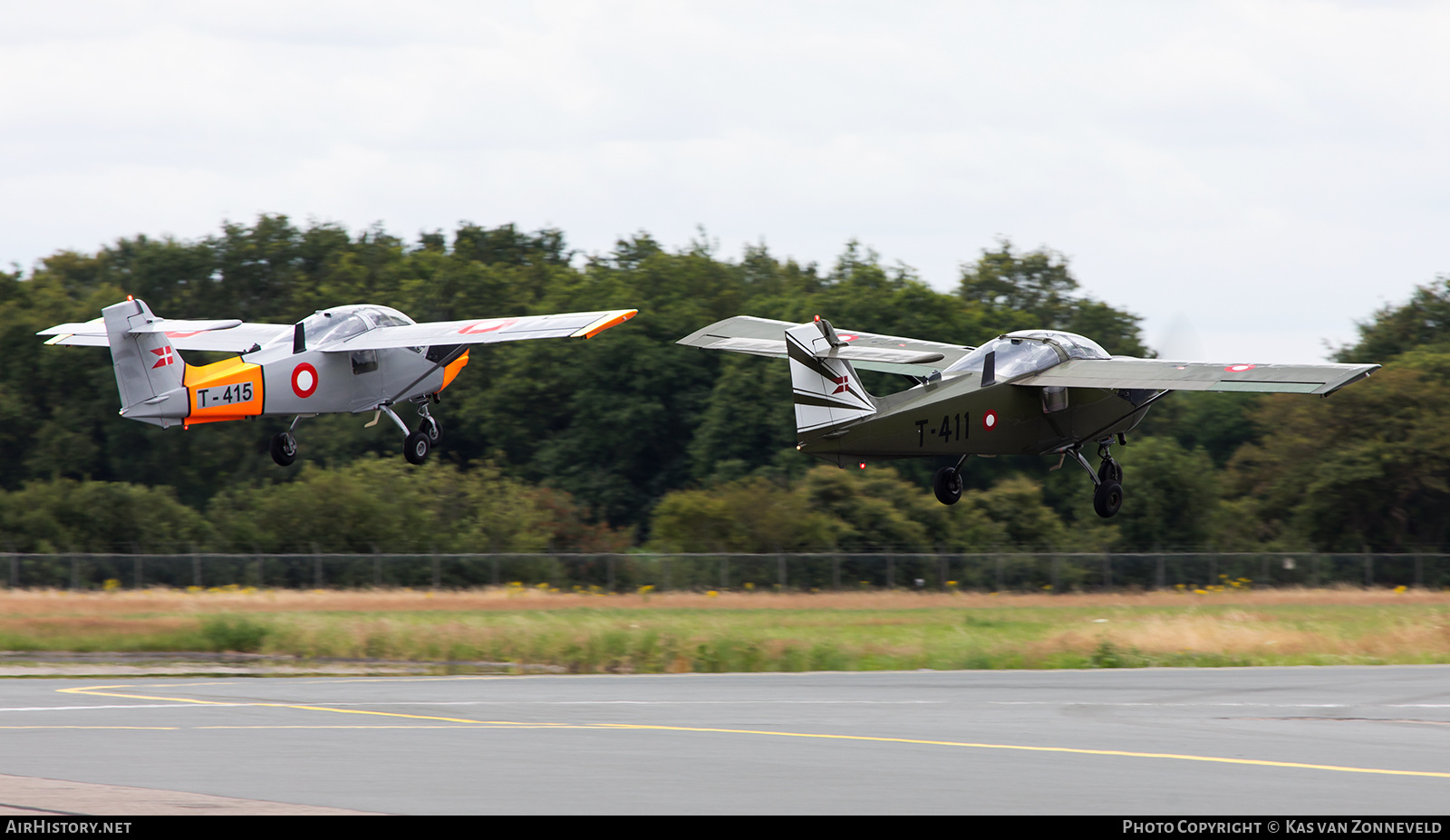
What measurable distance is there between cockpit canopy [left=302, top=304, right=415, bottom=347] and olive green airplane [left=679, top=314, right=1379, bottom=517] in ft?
29.7

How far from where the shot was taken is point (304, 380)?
35125 mm

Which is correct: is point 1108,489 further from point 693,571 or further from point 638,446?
point 638,446

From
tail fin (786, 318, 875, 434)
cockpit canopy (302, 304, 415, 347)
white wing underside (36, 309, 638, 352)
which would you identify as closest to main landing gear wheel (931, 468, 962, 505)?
tail fin (786, 318, 875, 434)

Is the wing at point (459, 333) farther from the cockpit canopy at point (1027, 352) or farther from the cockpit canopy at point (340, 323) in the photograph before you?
the cockpit canopy at point (1027, 352)

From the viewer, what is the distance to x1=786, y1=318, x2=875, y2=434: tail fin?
3241cm

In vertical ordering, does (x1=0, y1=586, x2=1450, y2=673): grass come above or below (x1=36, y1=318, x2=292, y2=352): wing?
below

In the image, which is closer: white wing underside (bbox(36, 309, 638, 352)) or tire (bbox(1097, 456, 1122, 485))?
tire (bbox(1097, 456, 1122, 485))

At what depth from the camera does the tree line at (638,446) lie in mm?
78500

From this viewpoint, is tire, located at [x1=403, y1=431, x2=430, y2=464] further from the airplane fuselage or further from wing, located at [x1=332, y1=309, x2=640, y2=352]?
the airplane fuselage

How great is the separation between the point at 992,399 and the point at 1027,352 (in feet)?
4.57

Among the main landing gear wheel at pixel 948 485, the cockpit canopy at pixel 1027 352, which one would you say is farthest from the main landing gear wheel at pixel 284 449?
the cockpit canopy at pixel 1027 352

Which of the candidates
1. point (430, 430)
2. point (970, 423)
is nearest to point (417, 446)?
point (430, 430)

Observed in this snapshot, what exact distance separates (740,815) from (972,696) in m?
19.1

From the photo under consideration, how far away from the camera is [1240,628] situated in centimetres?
5656
